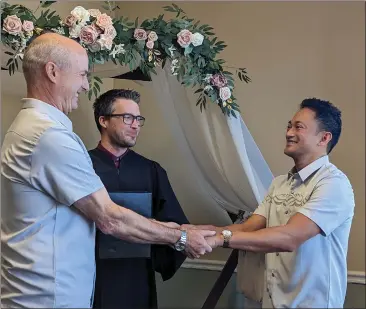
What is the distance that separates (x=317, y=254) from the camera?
0.97 metres

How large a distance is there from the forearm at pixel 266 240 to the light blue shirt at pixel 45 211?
309 mm

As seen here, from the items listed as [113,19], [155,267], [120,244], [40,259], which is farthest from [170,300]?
[113,19]

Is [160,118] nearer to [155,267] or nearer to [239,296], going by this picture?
[155,267]

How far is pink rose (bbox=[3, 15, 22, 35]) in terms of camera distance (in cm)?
125

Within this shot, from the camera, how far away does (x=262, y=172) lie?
1.31 meters

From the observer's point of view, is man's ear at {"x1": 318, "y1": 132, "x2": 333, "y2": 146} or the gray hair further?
man's ear at {"x1": 318, "y1": 132, "x2": 333, "y2": 146}

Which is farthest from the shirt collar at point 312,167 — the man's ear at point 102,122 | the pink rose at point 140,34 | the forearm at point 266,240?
the pink rose at point 140,34

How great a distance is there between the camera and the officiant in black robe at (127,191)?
3.63ft

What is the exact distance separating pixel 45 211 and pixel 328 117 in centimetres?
60

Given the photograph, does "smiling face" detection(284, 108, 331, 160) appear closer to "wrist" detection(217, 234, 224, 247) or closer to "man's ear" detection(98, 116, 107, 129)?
"wrist" detection(217, 234, 224, 247)

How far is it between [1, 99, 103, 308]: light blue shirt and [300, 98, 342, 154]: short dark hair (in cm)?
47

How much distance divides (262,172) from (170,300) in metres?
0.40

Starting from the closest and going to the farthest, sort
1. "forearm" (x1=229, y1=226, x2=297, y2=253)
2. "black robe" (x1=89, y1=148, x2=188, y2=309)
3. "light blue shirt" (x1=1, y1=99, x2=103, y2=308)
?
"light blue shirt" (x1=1, y1=99, x2=103, y2=308), "forearm" (x1=229, y1=226, x2=297, y2=253), "black robe" (x1=89, y1=148, x2=188, y2=309)

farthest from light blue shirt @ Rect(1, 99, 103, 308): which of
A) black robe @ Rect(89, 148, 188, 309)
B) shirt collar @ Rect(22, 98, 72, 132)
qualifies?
black robe @ Rect(89, 148, 188, 309)
